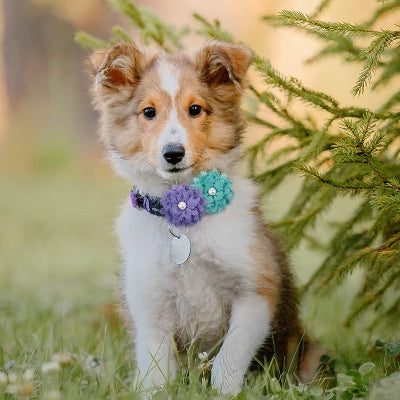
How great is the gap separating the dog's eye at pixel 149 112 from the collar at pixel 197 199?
0.36m

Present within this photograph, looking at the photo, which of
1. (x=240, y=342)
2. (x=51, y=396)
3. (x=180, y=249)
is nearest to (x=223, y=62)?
(x=180, y=249)

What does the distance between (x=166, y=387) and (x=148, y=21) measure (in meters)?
2.15

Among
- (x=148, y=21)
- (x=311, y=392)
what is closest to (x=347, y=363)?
(x=311, y=392)

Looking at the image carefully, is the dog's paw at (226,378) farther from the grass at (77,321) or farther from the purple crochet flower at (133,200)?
the purple crochet flower at (133,200)

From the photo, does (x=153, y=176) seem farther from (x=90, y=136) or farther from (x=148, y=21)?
(x=90, y=136)

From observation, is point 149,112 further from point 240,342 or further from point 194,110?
point 240,342

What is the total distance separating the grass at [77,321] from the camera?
2.61 metres

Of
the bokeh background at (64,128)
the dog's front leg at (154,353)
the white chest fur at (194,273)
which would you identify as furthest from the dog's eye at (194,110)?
the bokeh background at (64,128)

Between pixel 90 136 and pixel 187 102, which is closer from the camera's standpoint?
pixel 187 102

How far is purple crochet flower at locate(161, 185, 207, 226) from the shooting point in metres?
2.91

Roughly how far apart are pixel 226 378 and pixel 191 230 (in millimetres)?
672

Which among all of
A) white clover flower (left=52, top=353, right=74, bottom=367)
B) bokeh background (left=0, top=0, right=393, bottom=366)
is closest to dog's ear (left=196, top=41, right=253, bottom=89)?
white clover flower (left=52, top=353, right=74, bottom=367)

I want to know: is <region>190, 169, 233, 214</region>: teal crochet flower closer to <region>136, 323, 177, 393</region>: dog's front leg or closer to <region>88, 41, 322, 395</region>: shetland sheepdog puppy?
<region>88, 41, 322, 395</region>: shetland sheepdog puppy

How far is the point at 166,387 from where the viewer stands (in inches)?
103
